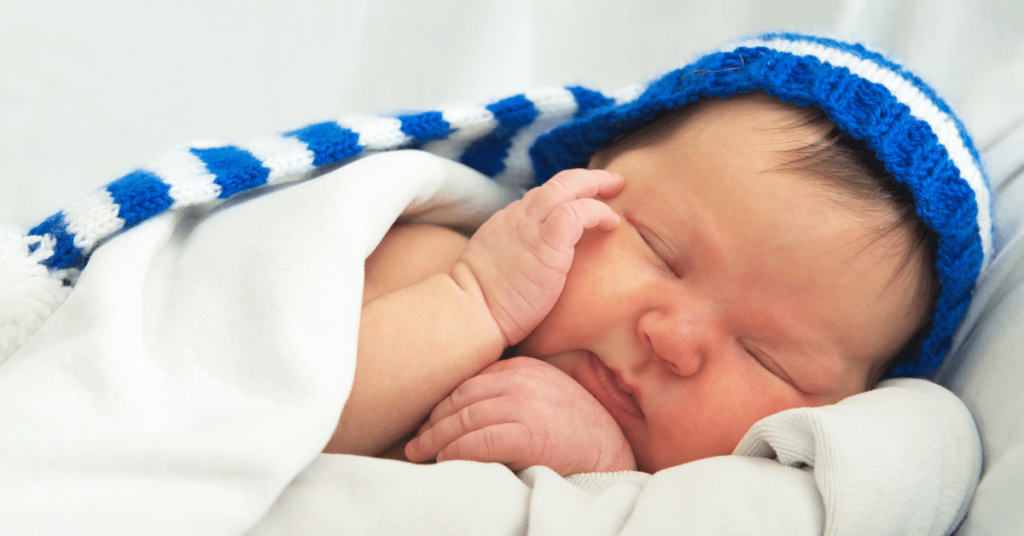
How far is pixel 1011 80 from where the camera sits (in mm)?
1133

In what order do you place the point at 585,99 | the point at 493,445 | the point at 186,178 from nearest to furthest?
the point at 493,445 → the point at 186,178 → the point at 585,99

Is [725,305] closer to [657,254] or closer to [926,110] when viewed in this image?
[657,254]

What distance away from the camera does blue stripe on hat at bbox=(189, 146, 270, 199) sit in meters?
0.82

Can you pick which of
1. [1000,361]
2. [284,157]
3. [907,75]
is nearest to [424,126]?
[284,157]

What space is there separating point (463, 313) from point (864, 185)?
50cm

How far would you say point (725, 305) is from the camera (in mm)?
789

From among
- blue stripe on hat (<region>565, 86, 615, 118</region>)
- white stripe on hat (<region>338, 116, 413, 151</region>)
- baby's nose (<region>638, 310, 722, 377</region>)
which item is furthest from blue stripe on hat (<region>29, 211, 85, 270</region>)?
blue stripe on hat (<region>565, 86, 615, 118</region>)

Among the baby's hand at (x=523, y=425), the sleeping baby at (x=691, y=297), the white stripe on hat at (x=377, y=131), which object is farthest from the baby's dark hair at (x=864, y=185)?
the white stripe on hat at (x=377, y=131)

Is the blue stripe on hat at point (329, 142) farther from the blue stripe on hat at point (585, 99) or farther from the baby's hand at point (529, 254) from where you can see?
the blue stripe on hat at point (585, 99)

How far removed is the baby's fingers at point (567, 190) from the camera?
2.67 ft

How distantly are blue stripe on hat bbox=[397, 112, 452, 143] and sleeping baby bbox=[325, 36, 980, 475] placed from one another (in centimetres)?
21

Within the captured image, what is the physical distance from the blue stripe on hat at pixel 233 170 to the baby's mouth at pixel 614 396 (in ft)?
1.58

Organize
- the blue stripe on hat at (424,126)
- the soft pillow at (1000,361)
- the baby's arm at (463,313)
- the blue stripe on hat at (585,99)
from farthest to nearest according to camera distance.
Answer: the blue stripe on hat at (585,99) → the blue stripe on hat at (424,126) → the baby's arm at (463,313) → the soft pillow at (1000,361)

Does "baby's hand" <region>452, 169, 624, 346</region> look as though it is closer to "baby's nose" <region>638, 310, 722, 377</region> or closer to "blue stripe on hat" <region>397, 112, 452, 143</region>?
"baby's nose" <region>638, 310, 722, 377</region>
